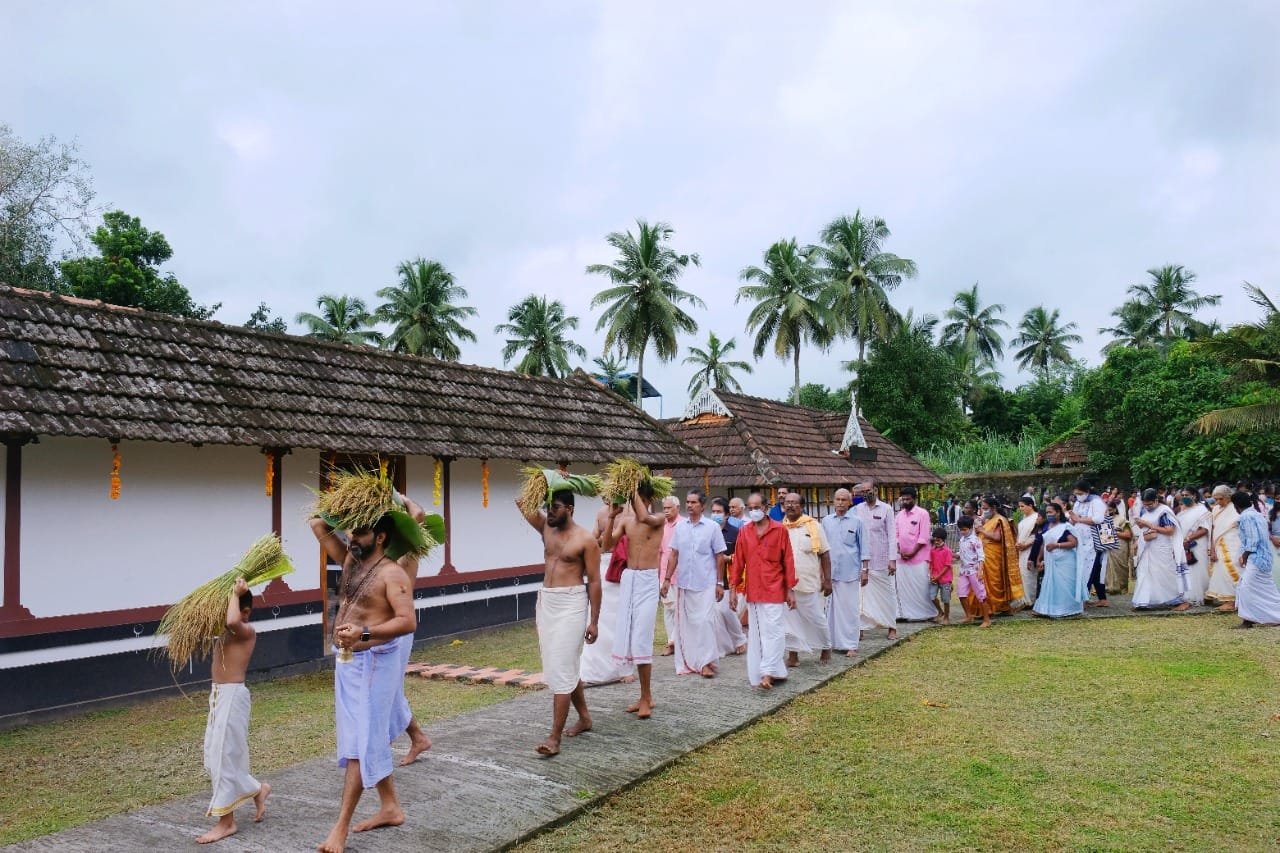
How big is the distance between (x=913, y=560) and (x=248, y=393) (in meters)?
8.44

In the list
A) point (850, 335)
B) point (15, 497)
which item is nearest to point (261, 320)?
point (850, 335)

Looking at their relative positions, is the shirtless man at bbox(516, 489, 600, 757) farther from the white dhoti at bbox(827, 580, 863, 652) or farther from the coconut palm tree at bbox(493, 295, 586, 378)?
the coconut palm tree at bbox(493, 295, 586, 378)

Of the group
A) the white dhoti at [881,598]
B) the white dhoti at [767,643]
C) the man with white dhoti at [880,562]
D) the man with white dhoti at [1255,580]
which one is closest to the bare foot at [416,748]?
the white dhoti at [767,643]

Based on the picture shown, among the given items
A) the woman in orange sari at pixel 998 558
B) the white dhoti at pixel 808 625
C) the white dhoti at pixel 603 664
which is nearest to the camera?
the white dhoti at pixel 603 664

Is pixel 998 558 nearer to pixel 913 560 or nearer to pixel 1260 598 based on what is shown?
pixel 913 560

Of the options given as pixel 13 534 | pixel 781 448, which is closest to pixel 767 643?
pixel 13 534

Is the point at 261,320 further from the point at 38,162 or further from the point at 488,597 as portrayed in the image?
the point at 488,597

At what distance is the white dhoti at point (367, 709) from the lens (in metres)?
4.24

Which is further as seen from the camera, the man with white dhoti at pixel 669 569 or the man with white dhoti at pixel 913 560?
the man with white dhoti at pixel 913 560

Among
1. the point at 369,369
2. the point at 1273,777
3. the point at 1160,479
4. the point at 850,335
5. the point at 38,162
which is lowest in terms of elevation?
the point at 1273,777

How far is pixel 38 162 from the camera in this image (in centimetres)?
2958

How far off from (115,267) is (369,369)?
2104cm

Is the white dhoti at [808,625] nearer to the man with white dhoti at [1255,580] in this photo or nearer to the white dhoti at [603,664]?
the white dhoti at [603,664]

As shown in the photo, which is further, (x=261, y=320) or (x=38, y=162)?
(x=261, y=320)
